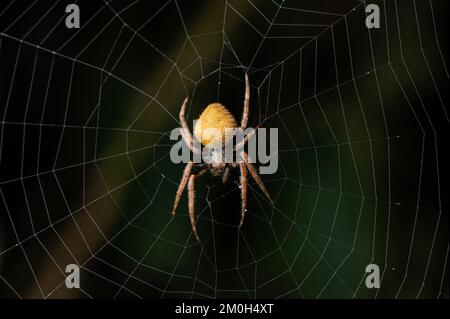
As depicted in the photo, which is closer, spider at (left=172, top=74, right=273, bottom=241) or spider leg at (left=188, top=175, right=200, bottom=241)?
spider at (left=172, top=74, right=273, bottom=241)

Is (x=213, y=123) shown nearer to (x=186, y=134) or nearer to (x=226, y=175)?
(x=186, y=134)

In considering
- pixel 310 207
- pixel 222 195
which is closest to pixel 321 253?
pixel 310 207

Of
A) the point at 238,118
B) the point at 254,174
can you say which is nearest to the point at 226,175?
the point at 254,174

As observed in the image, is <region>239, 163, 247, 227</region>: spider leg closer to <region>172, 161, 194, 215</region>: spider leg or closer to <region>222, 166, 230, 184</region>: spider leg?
<region>222, 166, 230, 184</region>: spider leg

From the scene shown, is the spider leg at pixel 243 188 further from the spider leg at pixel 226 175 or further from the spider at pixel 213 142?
the spider leg at pixel 226 175

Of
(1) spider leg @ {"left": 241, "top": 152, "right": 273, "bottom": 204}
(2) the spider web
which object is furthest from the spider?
(2) the spider web

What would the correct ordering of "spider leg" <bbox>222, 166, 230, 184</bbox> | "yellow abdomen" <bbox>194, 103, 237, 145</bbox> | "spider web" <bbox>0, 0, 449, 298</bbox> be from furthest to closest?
"spider leg" <bbox>222, 166, 230, 184</bbox> < "spider web" <bbox>0, 0, 449, 298</bbox> < "yellow abdomen" <bbox>194, 103, 237, 145</bbox>
